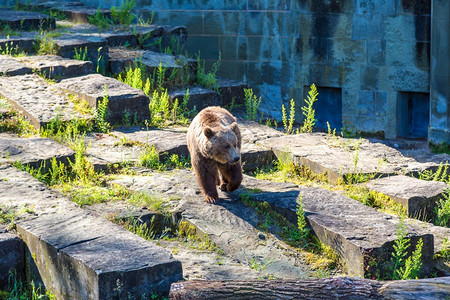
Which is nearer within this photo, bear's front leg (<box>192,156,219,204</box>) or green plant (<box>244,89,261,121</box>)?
bear's front leg (<box>192,156,219,204</box>)

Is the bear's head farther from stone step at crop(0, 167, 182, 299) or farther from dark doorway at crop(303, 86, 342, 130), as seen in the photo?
dark doorway at crop(303, 86, 342, 130)

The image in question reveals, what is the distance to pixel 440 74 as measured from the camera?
1045 centimetres

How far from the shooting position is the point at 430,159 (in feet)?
30.1

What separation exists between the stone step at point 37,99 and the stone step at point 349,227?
3.02 meters

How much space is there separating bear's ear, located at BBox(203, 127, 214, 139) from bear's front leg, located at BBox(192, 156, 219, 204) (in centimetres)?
29

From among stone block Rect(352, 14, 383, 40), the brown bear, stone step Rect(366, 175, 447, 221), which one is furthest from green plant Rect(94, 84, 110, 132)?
stone block Rect(352, 14, 383, 40)

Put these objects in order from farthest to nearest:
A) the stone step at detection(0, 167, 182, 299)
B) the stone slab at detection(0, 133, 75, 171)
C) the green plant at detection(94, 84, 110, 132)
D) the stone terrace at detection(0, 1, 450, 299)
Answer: the green plant at detection(94, 84, 110, 132) < the stone slab at detection(0, 133, 75, 171) < the stone terrace at detection(0, 1, 450, 299) < the stone step at detection(0, 167, 182, 299)

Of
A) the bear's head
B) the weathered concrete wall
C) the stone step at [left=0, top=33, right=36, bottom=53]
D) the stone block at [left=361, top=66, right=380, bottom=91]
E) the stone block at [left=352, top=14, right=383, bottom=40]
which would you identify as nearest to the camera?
the bear's head

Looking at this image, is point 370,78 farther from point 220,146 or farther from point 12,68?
point 220,146

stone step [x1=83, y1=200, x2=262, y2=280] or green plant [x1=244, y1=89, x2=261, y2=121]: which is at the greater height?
green plant [x1=244, y1=89, x2=261, y2=121]

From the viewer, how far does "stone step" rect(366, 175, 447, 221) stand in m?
6.18

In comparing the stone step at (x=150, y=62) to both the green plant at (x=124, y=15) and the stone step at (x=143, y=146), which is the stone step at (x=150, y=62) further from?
the stone step at (x=143, y=146)

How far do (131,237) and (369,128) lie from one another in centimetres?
752

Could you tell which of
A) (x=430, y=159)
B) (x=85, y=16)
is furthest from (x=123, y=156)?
(x=85, y=16)
